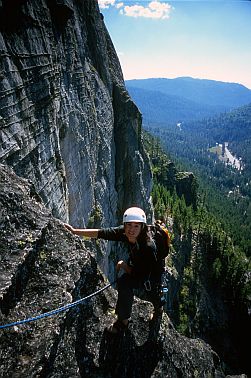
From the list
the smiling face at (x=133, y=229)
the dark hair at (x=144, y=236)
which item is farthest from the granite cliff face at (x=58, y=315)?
the dark hair at (x=144, y=236)

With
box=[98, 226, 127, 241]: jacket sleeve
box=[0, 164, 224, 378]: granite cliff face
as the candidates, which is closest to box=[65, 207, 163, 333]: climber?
box=[98, 226, 127, 241]: jacket sleeve

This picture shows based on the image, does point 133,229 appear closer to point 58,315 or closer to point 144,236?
point 144,236

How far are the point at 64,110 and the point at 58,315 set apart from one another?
17865mm

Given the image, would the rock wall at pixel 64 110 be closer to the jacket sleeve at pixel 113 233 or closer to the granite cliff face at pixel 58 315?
the granite cliff face at pixel 58 315

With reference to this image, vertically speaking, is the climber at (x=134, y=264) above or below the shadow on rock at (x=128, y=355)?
A: above

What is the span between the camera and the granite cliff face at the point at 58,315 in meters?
6.41

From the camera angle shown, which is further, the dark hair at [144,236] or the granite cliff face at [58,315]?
the dark hair at [144,236]

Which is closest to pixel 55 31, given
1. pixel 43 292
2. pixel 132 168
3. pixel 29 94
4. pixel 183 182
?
pixel 29 94

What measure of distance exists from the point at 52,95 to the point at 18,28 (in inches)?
177

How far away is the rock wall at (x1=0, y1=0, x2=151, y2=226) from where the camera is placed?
15.1m

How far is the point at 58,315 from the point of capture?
708cm

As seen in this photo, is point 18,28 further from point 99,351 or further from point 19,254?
point 99,351

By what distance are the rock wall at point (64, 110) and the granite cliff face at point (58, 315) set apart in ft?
19.7

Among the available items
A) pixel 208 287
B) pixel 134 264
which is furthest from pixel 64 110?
pixel 208 287
